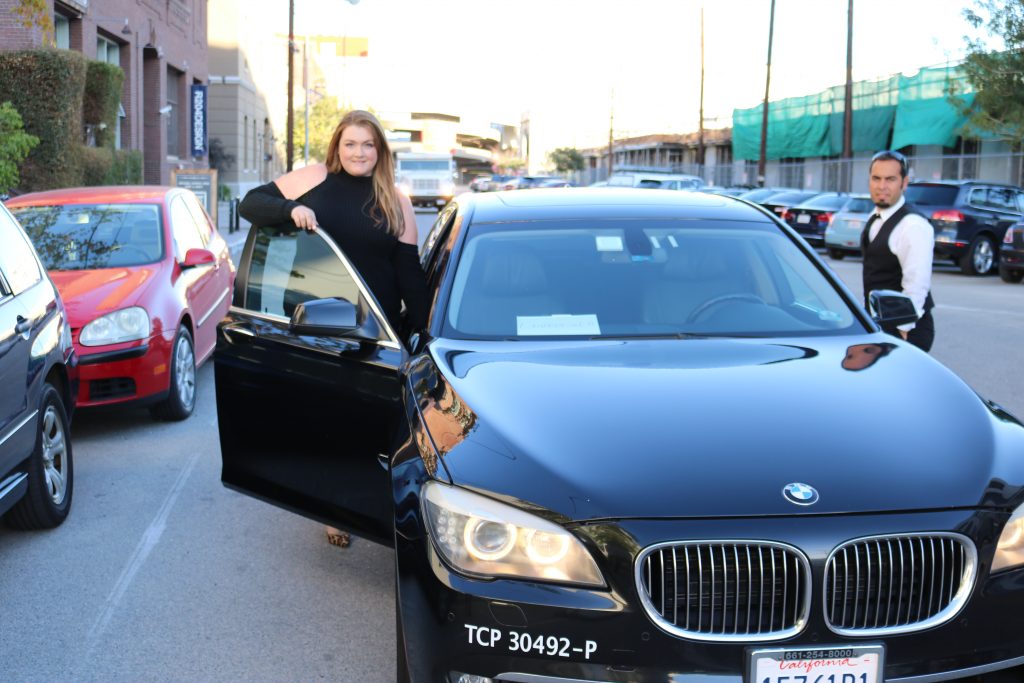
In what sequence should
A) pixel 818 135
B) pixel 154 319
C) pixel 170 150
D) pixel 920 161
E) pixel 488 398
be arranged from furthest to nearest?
pixel 818 135, pixel 920 161, pixel 170 150, pixel 154 319, pixel 488 398

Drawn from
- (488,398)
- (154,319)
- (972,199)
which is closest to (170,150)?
(972,199)

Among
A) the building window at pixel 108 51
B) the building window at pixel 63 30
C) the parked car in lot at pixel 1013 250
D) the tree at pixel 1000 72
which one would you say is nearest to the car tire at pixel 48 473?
the parked car in lot at pixel 1013 250

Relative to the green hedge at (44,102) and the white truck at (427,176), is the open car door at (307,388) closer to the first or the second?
the green hedge at (44,102)

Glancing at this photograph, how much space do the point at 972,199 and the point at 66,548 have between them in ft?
68.1

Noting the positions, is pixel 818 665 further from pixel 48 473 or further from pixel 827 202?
pixel 827 202

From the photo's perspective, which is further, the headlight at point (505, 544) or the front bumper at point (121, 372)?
the front bumper at point (121, 372)

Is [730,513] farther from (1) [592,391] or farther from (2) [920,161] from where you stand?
(2) [920,161]

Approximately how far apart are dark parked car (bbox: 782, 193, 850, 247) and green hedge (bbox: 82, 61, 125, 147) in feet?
50.9

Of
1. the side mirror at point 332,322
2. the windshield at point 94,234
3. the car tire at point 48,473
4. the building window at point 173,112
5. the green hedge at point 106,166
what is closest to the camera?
the side mirror at point 332,322

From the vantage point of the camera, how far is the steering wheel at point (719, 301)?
14.8 feet

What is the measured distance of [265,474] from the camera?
16.3ft

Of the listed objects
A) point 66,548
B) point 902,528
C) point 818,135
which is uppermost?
point 818,135

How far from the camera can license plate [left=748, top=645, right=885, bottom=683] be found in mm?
2859

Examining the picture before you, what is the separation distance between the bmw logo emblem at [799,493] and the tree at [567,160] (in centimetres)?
10861
